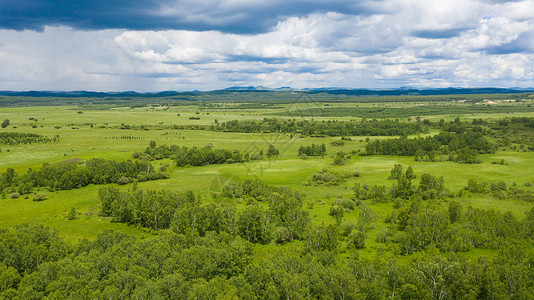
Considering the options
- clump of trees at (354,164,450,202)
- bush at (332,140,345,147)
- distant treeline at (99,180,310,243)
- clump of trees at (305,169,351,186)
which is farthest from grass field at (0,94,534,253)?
clump of trees at (354,164,450,202)

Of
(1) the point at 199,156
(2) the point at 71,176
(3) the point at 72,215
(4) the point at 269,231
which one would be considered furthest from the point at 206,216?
(1) the point at 199,156

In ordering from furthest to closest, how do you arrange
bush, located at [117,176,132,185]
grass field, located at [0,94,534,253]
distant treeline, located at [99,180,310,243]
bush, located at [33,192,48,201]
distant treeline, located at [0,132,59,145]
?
distant treeline, located at [0,132,59,145], bush, located at [117,176,132,185], bush, located at [33,192,48,201], grass field, located at [0,94,534,253], distant treeline, located at [99,180,310,243]

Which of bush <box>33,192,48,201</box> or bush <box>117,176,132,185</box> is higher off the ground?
bush <box>117,176,132,185</box>

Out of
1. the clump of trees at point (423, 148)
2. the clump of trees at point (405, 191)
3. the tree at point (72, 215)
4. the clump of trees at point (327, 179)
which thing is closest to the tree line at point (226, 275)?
the tree at point (72, 215)

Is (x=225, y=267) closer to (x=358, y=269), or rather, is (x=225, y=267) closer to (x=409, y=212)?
(x=358, y=269)

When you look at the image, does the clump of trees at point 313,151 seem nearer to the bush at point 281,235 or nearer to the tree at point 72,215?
the bush at point 281,235

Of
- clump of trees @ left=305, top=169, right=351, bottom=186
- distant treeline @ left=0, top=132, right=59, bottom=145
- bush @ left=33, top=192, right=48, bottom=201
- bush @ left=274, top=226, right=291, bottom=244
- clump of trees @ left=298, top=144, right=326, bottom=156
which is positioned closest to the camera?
bush @ left=274, top=226, right=291, bottom=244

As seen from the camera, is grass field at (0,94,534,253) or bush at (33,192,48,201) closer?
grass field at (0,94,534,253)

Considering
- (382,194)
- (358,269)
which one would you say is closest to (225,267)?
(358,269)

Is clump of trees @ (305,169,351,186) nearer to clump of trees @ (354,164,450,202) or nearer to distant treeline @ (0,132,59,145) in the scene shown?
clump of trees @ (354,164,450,202)
